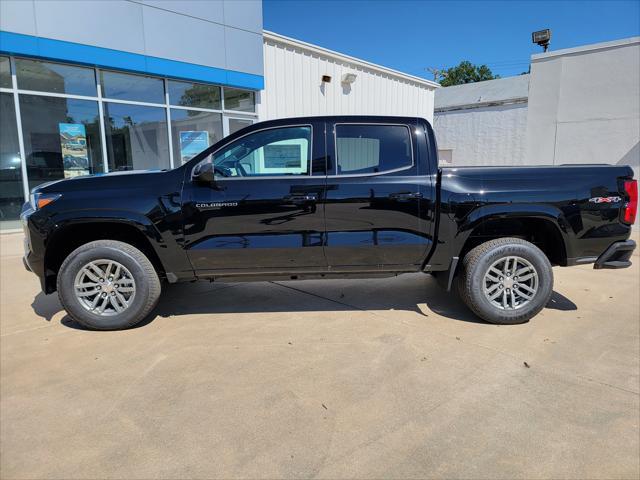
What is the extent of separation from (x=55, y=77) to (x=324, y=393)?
9.77 m

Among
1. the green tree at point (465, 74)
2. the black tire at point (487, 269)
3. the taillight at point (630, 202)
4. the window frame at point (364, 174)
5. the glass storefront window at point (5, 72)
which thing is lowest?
the black tire at point (487, 269)

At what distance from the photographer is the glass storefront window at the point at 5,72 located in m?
9.06

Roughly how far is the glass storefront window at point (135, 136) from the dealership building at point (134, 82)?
0.08ft

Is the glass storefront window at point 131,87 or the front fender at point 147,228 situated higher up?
the glass storefront window at point 131,87

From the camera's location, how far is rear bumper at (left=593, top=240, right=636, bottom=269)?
171 inches

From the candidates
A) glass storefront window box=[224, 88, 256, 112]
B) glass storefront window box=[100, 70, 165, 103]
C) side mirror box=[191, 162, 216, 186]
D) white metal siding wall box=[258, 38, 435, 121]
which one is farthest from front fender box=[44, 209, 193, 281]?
white metal siding wall box=[258, 38, 435, 121]

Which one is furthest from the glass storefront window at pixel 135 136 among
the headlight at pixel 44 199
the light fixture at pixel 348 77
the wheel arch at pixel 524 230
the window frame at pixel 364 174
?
the wheel arch at pixel 524 230

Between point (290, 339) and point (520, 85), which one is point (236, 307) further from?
point (520, 85)

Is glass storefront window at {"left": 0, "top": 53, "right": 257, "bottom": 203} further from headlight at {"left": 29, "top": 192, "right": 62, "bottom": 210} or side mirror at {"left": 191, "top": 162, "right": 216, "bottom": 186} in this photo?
side mirror at {"left": 191, "top": 162, "right": 216, "bottom": 186}

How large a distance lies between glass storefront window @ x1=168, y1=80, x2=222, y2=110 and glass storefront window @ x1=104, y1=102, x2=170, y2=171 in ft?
1.73

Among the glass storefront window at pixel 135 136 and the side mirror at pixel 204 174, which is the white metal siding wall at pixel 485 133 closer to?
the glass storefront window at pixel 135 136

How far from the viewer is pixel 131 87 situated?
10859 millimetres

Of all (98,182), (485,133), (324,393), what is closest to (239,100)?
(98,182)

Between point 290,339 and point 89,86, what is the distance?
29.1 feet
